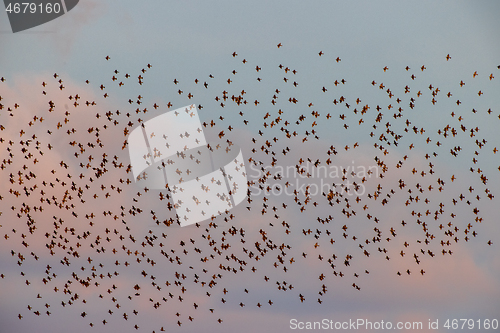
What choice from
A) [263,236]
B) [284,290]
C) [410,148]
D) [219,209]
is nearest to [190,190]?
[219,209]

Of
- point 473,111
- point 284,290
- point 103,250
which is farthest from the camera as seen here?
point 103,250

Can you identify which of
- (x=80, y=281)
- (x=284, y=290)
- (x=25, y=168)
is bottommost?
(x=284, y=290)

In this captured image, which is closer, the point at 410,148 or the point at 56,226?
the point at 410,148

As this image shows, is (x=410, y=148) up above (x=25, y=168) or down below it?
below

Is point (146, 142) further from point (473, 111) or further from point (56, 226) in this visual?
point (473, 111)

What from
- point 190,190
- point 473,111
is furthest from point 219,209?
point 473,111

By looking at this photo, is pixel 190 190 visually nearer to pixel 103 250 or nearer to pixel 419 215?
pixel 103 250

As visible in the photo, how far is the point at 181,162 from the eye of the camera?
33406 millimetres

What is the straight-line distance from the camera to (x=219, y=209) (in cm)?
3244

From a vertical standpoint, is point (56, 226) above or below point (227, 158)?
below

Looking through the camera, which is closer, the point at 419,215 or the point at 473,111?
the point at 473,111

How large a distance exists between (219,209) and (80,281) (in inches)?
372

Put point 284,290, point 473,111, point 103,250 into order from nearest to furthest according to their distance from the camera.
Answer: point 473,111 < point 284,290 < point 103,250

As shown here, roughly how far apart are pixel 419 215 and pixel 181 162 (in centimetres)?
1408
